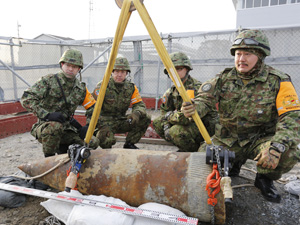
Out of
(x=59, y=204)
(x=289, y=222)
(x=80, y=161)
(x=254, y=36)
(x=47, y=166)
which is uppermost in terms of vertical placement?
(x=254, y=36)

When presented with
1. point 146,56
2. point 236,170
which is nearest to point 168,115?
point 236,170

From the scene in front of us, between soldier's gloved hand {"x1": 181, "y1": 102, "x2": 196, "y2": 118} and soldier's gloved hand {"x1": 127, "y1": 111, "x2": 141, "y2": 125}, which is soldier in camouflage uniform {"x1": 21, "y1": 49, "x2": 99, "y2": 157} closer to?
soldier's gloved hand {"x1": 127, "y1": 111, "x2": 141, "y2": 125}

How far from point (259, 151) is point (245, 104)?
561mm

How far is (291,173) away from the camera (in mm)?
3316

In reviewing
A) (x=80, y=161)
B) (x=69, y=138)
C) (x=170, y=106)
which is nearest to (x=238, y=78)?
(x=170, y=106)

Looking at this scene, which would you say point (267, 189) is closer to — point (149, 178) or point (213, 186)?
point (213, 186)

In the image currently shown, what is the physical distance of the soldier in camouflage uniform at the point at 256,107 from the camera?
7.72 ft

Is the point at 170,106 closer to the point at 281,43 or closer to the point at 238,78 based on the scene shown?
the point at 238,78

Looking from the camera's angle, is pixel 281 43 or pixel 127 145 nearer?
pixel 127 145

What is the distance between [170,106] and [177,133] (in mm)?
690

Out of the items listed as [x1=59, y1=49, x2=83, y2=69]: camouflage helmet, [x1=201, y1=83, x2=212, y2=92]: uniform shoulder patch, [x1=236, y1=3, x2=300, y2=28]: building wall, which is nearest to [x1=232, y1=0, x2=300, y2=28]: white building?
[x1=236, y1=3, x2=300, y2=28]: building wall

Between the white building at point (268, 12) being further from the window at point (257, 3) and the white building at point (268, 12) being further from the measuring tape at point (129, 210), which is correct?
the measuring tape at point (129, 210)

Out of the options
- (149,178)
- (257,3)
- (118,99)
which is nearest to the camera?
(149,178)

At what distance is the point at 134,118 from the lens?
3.97m
